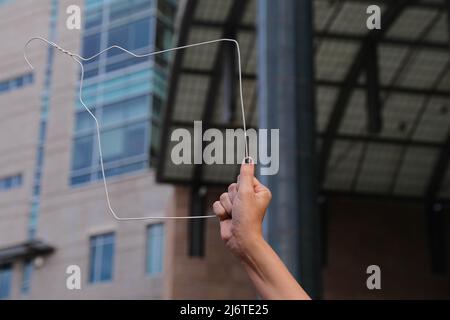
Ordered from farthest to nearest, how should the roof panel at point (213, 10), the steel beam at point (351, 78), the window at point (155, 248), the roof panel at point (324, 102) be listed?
1. the window at point (155, 248)
2. the roof panel at point (324, 102)
3. the steel beam at point (351, 78)
4. the roof panel at point (213, 10)

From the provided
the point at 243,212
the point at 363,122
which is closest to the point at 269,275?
the point at 243,212

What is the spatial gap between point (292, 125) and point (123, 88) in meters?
30.0

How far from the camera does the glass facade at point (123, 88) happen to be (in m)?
52.5

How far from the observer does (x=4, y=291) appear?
54.9m

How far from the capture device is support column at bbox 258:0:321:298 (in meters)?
23.6

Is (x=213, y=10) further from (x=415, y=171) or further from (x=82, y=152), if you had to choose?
(x=82, y=152)

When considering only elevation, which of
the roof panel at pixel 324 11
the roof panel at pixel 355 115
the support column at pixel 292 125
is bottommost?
the support column at pixel 292 125

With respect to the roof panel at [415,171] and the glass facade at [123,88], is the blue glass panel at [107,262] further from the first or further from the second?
the roof panel at [415,171]

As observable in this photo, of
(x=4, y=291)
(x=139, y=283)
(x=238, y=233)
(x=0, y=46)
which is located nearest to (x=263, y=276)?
(x=238, y=233)

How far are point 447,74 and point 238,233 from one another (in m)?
41.2

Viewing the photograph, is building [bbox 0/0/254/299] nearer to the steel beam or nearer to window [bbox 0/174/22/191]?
window [bbox 0/174/22/191]

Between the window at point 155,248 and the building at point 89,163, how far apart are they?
0.05 metres

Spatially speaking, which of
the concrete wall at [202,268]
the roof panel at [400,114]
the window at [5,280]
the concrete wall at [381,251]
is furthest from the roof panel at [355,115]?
the window at [5,280]

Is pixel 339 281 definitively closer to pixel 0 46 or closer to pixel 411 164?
pixel 411 164
